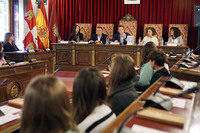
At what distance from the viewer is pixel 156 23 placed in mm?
7648

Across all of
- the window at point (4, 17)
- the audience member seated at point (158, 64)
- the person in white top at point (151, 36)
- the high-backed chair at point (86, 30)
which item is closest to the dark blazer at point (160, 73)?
the audience member seated at point (158, 64)

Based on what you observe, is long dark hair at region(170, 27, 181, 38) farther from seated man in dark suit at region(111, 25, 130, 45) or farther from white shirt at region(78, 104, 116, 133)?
white shirt at region(78, 104, 116, 133)

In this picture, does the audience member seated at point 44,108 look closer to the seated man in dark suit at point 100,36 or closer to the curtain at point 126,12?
the seated man in dark suit at point 100,36

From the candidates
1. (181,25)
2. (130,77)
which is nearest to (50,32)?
(181,25)

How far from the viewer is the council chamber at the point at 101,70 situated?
96 centimetres

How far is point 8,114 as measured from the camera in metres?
1.51

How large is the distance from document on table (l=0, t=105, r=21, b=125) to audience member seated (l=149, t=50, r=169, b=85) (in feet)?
5.60

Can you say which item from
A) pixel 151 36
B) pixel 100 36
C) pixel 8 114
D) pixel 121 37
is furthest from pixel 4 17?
pixel 8 114

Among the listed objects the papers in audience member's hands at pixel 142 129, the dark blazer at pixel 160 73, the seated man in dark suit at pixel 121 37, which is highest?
the seated man in dark suit at pixel 121 37

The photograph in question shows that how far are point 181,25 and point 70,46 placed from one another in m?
3.49

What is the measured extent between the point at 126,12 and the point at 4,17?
396 cm

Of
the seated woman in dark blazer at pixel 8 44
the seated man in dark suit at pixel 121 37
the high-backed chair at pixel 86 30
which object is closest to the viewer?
the seated woman in dark blazer at pixel 8 44

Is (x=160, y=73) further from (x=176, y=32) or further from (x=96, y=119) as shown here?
(x=176, y=32)

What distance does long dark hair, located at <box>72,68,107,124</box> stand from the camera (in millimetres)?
1243
